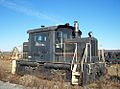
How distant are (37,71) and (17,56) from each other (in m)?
3.56

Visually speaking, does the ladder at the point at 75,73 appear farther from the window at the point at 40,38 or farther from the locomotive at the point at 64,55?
the window at the point at 40,38

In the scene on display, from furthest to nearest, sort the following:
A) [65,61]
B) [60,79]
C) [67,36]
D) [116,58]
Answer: [116,58], [67,36], [65,61], [60,79]

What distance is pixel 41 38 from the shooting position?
14.9 m

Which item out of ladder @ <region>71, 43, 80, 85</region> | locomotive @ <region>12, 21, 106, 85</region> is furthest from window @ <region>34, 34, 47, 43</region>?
ladder @ <region>71, 43, 80, 85</region>

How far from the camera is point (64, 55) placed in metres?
13.7

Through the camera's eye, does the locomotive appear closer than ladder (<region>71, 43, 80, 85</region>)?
No

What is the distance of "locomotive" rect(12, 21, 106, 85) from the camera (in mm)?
12245

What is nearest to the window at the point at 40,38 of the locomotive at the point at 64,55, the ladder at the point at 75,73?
the locomotive at the point at 64,55

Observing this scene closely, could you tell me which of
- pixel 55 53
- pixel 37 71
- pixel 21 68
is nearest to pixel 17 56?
pixel 21 68

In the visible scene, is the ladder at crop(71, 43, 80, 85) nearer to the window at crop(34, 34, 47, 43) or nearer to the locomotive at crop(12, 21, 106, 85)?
the locomotive at crop(12, 21, 106, 85)

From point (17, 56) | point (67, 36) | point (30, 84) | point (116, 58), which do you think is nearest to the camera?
point (30, 84)

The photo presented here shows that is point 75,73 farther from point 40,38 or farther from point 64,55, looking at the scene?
point 40,38

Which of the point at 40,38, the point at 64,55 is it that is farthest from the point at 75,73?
the point at 40,38

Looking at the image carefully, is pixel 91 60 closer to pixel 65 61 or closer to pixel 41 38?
pixel 65 61
